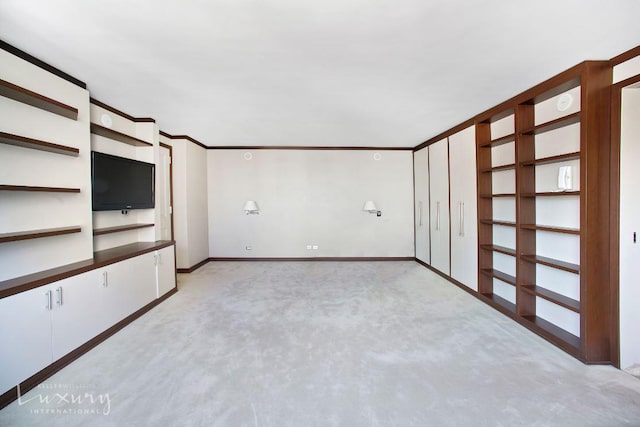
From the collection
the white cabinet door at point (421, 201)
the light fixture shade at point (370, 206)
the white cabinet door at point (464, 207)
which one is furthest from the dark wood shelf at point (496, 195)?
the light fixture shade at point (370, 206)

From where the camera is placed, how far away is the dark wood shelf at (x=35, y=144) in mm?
2152

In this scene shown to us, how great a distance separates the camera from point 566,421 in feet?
5.68

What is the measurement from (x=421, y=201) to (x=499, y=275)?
2.60 metres

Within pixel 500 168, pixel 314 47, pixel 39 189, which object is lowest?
pixel 39 189

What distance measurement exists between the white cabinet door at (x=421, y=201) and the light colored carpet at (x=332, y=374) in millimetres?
2192

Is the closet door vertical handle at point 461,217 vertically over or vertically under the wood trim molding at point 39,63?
under

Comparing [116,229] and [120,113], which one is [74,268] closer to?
[116,229]

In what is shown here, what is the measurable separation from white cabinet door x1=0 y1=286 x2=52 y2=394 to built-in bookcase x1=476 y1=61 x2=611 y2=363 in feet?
14.0

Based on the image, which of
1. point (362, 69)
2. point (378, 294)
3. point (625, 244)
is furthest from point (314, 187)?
point (625, 244)

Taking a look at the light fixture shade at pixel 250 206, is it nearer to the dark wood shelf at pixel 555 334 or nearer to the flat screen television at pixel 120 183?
the flat screen television at pixel 120 183

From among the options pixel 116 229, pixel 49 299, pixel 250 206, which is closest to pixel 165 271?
pixel 116 229

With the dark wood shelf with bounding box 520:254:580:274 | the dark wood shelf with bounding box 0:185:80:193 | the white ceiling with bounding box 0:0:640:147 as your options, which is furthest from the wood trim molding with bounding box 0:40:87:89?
the dark wood shelf with bounding box 520:254:580:274

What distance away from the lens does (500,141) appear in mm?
3562

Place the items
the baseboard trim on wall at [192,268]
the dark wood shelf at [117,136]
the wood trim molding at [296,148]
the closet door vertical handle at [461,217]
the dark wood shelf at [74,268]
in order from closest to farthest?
the dark wood shelf at [74,268] → the dark wood shelf at [117,136] → the closet door vertical handle at [461,217] → the baseboard trim on wall at [192,268] → the wood trim molding at [296,148]
